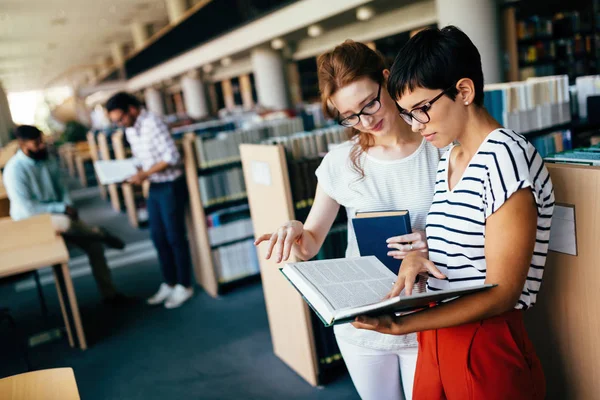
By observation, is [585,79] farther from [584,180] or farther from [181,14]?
[181,14]

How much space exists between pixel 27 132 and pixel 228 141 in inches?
62.1

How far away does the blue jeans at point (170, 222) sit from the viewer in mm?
3988

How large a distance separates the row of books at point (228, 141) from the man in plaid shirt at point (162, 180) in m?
0.23

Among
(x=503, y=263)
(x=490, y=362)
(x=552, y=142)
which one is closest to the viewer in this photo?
(x=503, y=263)

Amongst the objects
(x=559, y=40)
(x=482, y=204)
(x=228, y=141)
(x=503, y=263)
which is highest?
(x=559, y=40)

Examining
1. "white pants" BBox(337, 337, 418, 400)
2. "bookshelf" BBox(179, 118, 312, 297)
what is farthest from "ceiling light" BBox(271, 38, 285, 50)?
"white pants" BBox(337, 337, 418, 400)

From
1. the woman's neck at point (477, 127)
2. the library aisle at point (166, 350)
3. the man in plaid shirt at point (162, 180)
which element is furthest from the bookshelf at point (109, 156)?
the woman's neck at point (477, 127)

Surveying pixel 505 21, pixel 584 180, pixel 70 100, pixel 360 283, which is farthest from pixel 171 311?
pixel 70 100

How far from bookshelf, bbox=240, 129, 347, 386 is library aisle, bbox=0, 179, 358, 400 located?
0.15 meters

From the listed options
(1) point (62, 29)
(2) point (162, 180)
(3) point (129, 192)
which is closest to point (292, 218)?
(2) point (162, 180)

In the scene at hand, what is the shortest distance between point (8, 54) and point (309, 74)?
38.2ft

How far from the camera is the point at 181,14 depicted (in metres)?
14.3

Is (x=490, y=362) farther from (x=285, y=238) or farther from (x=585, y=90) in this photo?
(x=585, y=90)

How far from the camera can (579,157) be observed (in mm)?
1343
